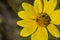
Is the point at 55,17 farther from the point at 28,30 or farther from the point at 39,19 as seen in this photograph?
the point at 28,30

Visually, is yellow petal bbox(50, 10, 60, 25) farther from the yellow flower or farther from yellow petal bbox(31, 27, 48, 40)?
yellow petal bbox(31, 27, 48, 40)

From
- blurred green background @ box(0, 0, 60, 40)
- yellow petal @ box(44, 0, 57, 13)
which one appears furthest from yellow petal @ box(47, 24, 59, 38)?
blurred green background @ box(0, 0, 60, 40)

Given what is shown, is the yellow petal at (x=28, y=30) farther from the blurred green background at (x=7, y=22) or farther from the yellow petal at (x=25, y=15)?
the blurred green background at (x=7, y=22)

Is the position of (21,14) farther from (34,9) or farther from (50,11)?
(50,11)

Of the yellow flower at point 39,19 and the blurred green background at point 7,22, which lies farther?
the blurred green background at point 7,22

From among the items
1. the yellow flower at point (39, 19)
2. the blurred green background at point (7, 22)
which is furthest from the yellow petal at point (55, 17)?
the blurred green background at point (7, 22)

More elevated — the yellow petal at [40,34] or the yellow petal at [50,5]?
the yellow petal at [50,5]

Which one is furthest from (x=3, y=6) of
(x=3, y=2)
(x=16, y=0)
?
(x=16, y=0)

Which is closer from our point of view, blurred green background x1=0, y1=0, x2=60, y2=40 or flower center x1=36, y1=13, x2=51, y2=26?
flower center x1=36, y1=13, x2=51, y2=26
